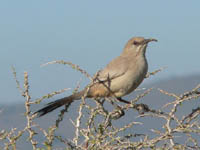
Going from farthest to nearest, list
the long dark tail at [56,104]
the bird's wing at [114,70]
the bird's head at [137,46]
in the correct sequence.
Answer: the bird's head at [137,46] < the bird's wing at [114,70] < the long dark tail at [56,104]

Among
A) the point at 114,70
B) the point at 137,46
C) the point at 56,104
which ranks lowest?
the point at 56,104

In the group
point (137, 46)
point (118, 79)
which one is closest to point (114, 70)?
point (118, 79)

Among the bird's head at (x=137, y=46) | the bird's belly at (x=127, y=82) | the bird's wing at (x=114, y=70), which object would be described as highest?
the bird's head at (x=137, y=46)

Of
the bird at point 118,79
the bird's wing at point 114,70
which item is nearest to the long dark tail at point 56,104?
the bird at point 118,79

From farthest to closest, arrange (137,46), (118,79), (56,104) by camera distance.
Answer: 1. (137,46)
2. (118,79)
3. (56,104)

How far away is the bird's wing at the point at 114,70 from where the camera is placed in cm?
692

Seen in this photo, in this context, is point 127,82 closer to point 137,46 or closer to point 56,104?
Answer: point 137,46

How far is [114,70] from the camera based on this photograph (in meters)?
7.07

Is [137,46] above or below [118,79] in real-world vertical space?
above

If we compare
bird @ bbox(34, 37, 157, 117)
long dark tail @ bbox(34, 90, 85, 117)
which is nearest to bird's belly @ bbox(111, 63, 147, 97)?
bird @ bbox(34, 37, 157, 117)

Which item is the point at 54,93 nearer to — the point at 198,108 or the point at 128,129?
the point at 128,129

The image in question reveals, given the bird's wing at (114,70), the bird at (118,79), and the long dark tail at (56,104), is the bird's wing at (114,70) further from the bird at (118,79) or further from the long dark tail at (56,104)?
the long dark tail at (56,104)

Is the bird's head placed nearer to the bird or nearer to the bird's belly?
the bird

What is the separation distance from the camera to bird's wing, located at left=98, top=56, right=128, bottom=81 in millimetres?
6915
